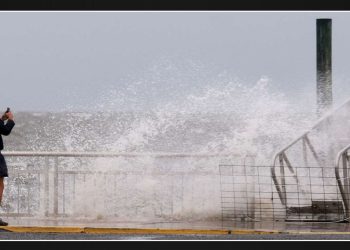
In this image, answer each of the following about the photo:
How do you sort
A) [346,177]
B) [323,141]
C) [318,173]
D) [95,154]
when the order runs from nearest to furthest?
[346,177] → [95,154] → [318,173] → [323,141]

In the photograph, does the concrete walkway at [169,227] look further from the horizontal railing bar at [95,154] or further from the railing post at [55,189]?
the horizontal railing bar at [95,154]

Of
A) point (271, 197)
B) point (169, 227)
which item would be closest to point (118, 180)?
point (169, 227)

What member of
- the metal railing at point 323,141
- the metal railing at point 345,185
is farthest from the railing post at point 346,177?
the metal railing at point 323,141

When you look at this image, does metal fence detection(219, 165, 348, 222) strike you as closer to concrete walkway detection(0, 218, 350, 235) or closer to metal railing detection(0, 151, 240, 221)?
metal railing detection(0, 151, 240, 221)

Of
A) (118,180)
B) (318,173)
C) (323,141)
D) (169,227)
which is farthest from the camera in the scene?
(323,141)

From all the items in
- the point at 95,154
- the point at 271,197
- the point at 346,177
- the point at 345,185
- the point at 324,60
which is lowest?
the point at 271,197

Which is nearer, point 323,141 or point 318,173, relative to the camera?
point 318,173

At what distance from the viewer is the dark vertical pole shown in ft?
67.6

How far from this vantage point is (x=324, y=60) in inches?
814

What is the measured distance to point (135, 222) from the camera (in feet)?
54.6

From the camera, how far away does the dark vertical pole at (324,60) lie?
20.6 meters

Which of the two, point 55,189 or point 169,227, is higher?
point 55,189

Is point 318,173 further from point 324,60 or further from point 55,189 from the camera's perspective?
point 55,189

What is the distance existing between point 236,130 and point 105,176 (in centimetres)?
249
